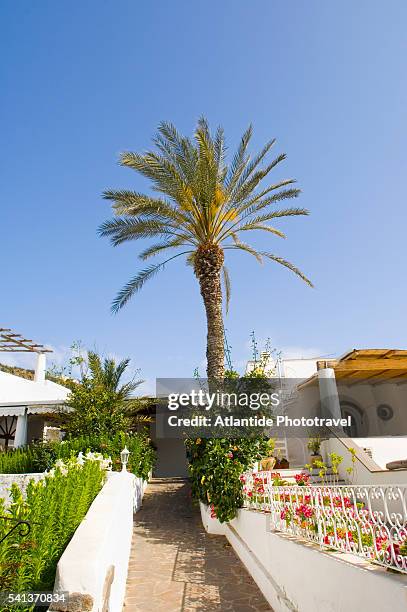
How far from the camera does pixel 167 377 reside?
17844 mm

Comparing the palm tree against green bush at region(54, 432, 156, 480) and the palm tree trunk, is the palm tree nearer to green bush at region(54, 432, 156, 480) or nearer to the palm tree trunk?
the palm tree trunk

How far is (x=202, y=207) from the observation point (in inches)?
509

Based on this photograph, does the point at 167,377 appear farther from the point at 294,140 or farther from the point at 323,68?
the point at 323,68

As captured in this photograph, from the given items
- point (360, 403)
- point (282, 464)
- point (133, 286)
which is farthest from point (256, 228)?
point (360, 403)

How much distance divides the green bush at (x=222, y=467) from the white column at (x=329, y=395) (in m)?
4.19

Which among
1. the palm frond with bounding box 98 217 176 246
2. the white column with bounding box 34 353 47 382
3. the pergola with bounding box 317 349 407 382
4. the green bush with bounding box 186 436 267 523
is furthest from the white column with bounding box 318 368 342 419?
the white column with bounding box 34 353 47 382

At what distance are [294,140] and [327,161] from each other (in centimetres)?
125

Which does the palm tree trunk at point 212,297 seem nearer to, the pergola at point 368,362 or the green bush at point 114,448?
the green bush at point 114,448

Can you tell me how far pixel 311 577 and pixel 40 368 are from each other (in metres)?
21.9

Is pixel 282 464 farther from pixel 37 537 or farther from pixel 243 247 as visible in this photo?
pixel 37 537

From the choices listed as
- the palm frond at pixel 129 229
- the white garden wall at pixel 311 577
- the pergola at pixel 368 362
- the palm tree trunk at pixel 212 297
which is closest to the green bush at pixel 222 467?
the white garden wall at pixel 311 577

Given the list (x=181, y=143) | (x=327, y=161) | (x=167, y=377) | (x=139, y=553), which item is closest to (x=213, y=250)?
(x=181, y=143)

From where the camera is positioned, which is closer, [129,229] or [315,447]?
[129,229]

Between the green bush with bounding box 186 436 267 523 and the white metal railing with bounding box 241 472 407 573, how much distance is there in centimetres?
184
